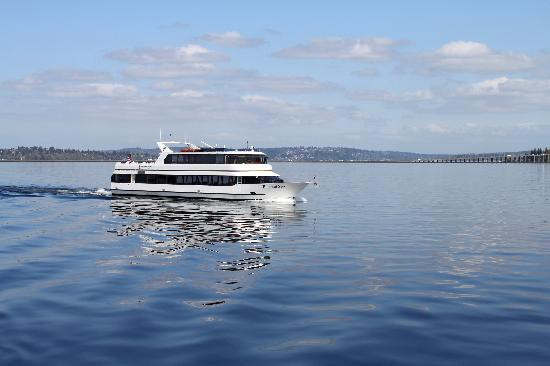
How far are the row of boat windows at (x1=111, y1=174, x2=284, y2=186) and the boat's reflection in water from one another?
228cm

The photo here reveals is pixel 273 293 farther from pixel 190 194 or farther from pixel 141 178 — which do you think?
pixel 141 178

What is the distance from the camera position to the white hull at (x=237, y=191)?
59812mm

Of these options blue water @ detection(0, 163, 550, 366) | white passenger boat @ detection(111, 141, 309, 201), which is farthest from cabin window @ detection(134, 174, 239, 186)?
blue water @ detection(0, 163, 550, 366)

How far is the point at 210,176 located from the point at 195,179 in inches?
90.2

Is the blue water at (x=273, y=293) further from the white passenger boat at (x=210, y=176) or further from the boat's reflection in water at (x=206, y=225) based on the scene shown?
the white passenger boat at (x=210, y=176)

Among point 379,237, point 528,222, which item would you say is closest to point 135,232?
point 379,237

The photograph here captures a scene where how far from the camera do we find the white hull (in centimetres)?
5981

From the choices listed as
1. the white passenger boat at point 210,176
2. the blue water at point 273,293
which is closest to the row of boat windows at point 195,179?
the white passenger boat at point 210,176

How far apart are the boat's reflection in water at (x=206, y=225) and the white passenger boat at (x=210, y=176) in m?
1.63

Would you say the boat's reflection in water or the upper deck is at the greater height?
the upper deck

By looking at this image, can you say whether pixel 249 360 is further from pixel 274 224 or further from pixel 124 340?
pixel 274 224

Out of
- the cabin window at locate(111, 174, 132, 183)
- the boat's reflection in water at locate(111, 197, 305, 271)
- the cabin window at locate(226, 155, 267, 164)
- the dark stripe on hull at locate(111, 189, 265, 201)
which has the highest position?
the cabin window at locate(226, 155, 267, 164)

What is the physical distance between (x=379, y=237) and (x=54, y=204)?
117ft

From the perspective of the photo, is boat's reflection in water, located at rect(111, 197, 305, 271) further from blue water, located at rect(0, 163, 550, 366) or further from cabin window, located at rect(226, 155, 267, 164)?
cabin window, located at rect(226, 155, 267, 164)
